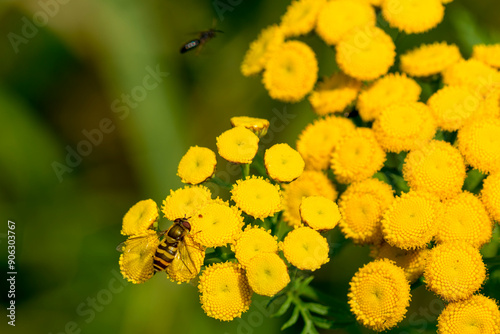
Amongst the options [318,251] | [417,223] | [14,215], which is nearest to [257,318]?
[318,251]

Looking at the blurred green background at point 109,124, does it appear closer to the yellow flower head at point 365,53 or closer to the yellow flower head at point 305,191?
the yellow flower head at point 365,53

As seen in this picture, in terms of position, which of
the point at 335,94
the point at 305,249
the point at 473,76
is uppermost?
the point at 335,94

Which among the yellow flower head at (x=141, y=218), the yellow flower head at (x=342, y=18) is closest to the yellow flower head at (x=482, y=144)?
the yellow flower head at (x=342, y=18)

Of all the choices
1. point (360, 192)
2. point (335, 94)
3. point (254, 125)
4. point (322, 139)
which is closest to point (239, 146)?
point (254, 125)

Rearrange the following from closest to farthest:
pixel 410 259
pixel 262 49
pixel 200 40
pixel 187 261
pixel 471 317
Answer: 1. pixel 471 317
2. pixel 187 261
3. pixel 410 259
4. pixel 262 49
5. pixel 200 40

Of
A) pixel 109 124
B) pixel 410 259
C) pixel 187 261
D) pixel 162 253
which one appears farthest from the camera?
pixel 109 124

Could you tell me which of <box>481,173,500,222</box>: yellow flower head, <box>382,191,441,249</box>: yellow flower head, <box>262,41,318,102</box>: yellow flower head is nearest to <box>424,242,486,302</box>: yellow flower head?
<box>382,191,441,249</box>: yellow flower head

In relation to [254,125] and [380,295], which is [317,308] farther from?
[254,125]
